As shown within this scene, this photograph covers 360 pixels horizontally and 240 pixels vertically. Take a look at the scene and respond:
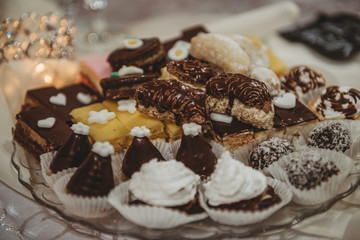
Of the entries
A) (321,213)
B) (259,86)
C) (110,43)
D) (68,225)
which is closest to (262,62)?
(259,86)

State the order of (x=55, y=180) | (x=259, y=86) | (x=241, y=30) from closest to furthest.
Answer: (x=55, y=180)
(x=259, y=86)
(x=241, y=30)

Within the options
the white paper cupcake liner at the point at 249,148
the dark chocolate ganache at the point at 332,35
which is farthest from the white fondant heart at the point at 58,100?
the dark chocolate ganache at the point at 332,35

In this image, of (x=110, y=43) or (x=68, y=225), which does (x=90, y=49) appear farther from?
(x=68, y=225)

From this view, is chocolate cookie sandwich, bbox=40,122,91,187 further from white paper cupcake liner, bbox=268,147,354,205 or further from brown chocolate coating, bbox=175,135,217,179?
white paper cupcake liner, bbox=268,147,354,205

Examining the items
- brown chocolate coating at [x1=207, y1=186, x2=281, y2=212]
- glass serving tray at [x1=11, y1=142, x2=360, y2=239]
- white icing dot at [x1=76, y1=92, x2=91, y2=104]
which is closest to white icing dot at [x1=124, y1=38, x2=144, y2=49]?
white icing dot at [x1=76, y1=92, x2=91, y2=104]

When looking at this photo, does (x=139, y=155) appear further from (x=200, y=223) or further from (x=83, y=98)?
(x=83, y=98)

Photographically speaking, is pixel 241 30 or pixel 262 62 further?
pixel 241 30
